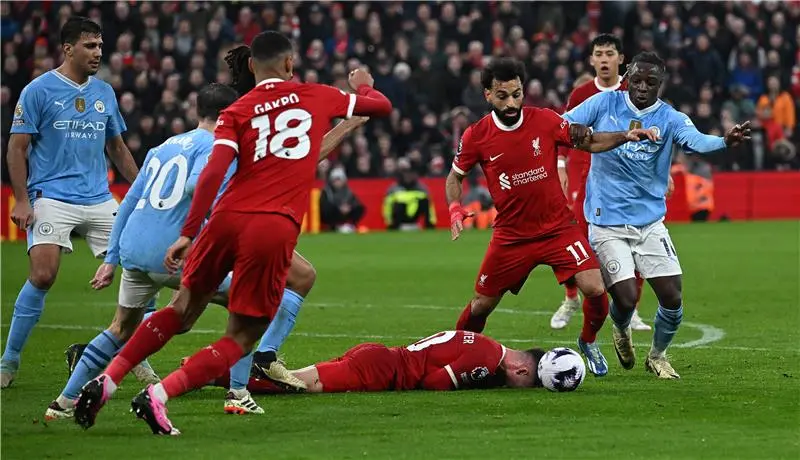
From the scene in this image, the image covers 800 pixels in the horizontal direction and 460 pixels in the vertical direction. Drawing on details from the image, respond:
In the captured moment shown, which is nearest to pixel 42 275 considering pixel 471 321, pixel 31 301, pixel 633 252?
pixel 31 301

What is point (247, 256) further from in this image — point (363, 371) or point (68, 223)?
point (68, 223)

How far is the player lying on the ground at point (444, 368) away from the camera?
370 inches

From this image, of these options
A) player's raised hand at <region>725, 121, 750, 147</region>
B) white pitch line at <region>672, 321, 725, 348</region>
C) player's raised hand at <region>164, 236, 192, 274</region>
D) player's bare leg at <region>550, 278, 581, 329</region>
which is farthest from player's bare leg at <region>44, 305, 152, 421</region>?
player's bare leg at <region>550, 278, 581, 329</region>

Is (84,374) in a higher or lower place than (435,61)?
lower

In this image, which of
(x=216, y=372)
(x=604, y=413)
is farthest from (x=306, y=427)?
(x=604, y=413)

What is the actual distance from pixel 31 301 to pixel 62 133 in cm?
124

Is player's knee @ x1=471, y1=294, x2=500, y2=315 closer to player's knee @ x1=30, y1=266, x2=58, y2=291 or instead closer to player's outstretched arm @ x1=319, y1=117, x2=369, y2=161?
player's outstretched arm @ x1=319, y1=117, x2=369, y2=161

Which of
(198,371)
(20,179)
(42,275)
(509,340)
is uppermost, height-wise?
(20,179)

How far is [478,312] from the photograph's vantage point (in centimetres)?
1029

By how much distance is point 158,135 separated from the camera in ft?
85.8

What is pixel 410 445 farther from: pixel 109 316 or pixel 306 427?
pixel 109 316

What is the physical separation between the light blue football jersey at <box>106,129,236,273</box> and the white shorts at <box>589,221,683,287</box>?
10.7 feet

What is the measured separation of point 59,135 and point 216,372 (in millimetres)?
3260

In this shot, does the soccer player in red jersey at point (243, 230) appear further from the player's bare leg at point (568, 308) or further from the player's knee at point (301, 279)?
the player's bare leg at point (568, 308)
